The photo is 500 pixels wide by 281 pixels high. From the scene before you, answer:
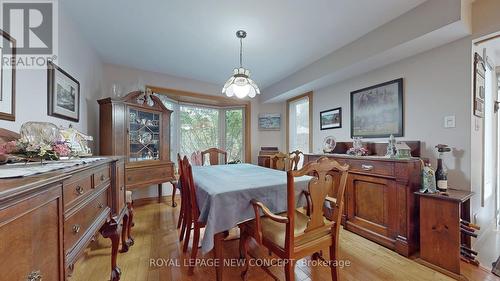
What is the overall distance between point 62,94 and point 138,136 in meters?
1.25

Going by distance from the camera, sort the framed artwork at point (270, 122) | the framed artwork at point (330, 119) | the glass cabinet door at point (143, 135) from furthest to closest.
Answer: the framed artwork at point (270, 122) → the framed artwork at point (330, 119) → the glass cabinet door at point (143, 135)

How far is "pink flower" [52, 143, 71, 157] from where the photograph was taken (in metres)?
1.15

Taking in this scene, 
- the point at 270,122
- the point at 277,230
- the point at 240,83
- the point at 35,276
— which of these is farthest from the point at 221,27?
the point at 270,122

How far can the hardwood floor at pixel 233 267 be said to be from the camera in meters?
1.61

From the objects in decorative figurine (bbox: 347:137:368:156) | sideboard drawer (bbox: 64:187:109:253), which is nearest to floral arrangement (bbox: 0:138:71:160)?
sideboard drawer (bbox: 64:187:109:253)

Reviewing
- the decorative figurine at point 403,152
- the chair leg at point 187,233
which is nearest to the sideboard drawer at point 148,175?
the chair leg at point 187,233

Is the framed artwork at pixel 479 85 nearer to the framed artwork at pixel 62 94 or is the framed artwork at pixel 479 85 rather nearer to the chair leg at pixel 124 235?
the chair leg at pixel 124 235

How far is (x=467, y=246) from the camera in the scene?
1793 millimetres

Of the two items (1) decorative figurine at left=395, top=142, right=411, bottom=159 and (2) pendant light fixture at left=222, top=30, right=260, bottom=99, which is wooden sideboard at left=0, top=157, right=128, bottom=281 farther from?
(1) decorative figurine at left=395, top=142, right=411, bottom=159

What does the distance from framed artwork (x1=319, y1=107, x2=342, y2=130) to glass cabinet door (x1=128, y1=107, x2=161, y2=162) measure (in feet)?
8.98

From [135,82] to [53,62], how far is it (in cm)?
165

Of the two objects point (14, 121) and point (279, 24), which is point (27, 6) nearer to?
point (14, 121)

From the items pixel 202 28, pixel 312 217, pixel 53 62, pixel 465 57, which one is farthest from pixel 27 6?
pixel 465 57

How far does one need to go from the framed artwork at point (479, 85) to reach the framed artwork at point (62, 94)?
3.73 metres
